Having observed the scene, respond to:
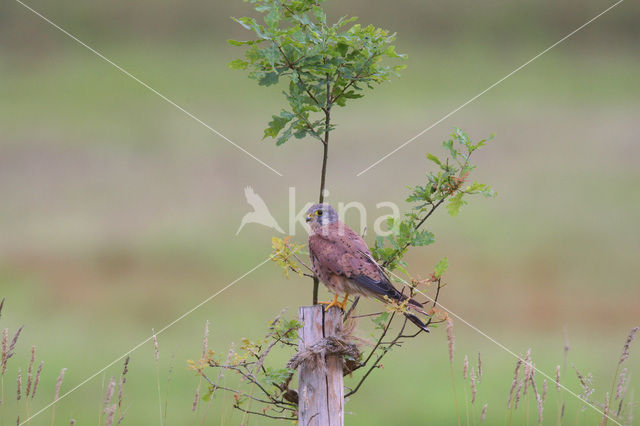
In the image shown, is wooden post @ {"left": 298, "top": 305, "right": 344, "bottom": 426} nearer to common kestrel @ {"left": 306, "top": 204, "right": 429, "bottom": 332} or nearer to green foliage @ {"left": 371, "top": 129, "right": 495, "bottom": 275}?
common kestrel @ {"left": 306, "top": 204, "right": 429, "bottom": 332}

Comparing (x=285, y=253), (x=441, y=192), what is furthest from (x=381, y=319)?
(x=441, y=192)

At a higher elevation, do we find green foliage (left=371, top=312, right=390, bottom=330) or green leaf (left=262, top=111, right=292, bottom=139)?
green leaf (left=262, top=111, right=292, bottom=139)

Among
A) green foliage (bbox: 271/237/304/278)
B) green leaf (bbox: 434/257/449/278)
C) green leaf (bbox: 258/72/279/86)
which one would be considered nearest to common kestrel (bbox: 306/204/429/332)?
green leaf (bbox: 434/257/449/278)

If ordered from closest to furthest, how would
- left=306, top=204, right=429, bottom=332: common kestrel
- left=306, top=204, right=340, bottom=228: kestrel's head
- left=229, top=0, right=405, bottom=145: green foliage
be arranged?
left=229, top=0, right=405, bottom=145: green foliage < left=306, top=204, right=429, bottom=332: common kestrel < left=306, top=204, right=340, bottom=228: kestrel's head

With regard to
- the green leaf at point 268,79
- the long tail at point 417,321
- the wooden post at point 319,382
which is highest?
the green leaf at point 268,79

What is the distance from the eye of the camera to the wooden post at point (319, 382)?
11.2 ft

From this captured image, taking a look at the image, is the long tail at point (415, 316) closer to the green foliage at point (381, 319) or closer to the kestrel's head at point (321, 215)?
the green foliage at point (381, 319)

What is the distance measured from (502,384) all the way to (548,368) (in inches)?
21.3

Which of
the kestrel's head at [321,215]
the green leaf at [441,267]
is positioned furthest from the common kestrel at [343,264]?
the green leaf at [441,267]

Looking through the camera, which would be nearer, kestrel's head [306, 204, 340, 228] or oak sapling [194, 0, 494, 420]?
oak sapling [194, 0, 494, 420]

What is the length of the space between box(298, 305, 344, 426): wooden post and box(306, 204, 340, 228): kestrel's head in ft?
2.41

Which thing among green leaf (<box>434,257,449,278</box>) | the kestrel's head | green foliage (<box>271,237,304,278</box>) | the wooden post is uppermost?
the kestrel's head

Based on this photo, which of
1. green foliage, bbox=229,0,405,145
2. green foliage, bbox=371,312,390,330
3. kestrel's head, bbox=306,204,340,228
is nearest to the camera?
green foliage, bbox=229,0,405,145

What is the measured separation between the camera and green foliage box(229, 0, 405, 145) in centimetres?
334
